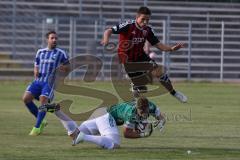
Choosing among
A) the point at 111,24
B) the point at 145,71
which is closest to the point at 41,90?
the point at 145,71

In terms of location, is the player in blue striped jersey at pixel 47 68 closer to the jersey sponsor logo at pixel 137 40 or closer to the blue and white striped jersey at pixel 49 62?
the blue and white striped jersey at pixel 49 62

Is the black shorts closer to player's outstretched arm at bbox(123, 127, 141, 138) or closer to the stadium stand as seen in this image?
player's outstretched arm at bbox(123, 127, 141, 138)

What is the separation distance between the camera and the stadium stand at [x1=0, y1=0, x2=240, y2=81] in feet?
119

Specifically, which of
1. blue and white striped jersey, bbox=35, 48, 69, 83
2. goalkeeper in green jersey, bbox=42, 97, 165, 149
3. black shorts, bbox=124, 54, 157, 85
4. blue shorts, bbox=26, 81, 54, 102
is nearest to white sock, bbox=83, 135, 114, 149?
goalkeeper in green jersey, bbox=42, 97, 165, 149

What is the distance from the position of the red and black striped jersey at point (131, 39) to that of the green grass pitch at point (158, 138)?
153cm

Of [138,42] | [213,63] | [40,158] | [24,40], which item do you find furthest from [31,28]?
[40,158]

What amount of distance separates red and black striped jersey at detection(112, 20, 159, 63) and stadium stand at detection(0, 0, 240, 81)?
21022mm

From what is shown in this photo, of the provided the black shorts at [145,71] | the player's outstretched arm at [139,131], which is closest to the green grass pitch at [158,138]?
the player's outstretched arm at [139,131]

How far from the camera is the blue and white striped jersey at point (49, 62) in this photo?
14.9 metres

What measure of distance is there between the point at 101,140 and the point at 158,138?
2.25m

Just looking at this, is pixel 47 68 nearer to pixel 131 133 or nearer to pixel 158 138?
pixel 158 138

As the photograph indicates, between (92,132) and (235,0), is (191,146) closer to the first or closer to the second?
(92,132)

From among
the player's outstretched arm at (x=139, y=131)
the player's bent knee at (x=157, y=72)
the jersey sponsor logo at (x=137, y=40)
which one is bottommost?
the player's outstretched arm at (x=139, y=131)

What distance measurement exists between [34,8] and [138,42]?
24.6 m
